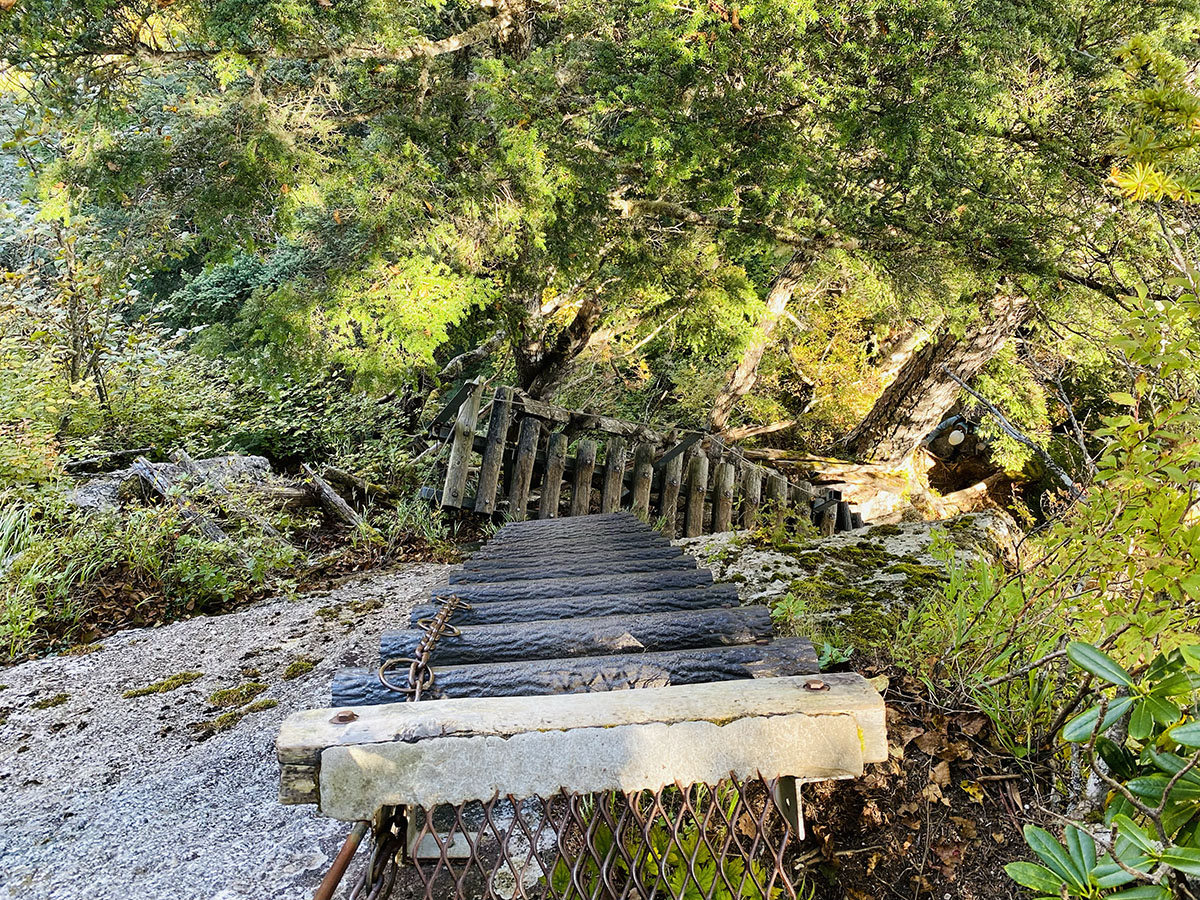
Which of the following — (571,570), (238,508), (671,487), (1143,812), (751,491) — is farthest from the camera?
(751,491)

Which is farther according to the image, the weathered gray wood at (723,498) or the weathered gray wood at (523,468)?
the weathered gray wood at (723,498)

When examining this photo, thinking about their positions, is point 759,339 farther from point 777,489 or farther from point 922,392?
point 922,392

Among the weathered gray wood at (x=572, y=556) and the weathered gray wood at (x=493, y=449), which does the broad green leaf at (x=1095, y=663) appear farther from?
the weathered gray wood at (x=493, y=449)

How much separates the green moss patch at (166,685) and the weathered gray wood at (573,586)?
1.76 m

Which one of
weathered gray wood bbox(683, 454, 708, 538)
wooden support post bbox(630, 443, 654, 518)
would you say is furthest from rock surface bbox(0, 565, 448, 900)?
weathered gray wood bbox(683, 454, 708, 538)

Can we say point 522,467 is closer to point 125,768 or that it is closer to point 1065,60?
point 125,768

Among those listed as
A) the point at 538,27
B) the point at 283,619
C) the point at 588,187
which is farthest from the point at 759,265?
the point at 283,619

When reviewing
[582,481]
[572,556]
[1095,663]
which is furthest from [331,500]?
[1095,663]

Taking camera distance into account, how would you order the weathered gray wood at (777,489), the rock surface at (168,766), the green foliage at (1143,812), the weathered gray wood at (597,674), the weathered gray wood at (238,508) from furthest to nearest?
1. the weathered gray wood at (777,489)
2. the weathered gray wood at (238,508)
3. the rock surface at (168,766)
4. the weathered gray wood at (597,674)
5. the green foliage at (1143,812)

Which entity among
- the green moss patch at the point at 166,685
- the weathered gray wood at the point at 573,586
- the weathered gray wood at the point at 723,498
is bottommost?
Answer: the weathered gray wood at the point at 723,498

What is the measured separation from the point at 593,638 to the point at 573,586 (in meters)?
0.73

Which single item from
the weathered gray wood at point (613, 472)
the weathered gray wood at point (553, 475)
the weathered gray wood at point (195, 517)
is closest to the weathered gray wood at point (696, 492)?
the weathered gray wood at point (613, 472)

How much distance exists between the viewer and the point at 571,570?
304 centimetres

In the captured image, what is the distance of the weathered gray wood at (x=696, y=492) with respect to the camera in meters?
7.49
